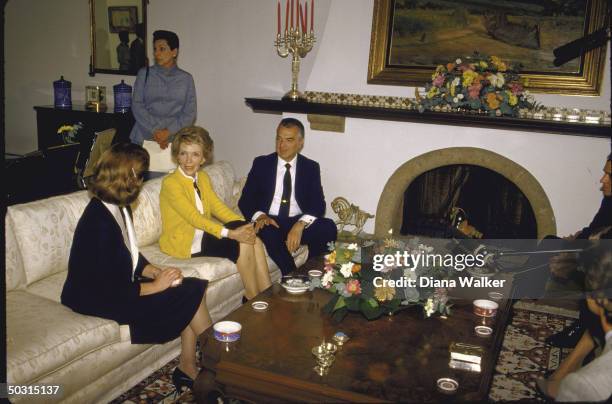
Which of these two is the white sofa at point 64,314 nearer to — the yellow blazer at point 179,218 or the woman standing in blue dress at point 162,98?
the yellow blazer at point 179,218

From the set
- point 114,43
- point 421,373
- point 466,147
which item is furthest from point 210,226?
point 114,43

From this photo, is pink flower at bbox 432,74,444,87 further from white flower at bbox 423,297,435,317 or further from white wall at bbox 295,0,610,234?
white flower at bbox 423,297,435,317

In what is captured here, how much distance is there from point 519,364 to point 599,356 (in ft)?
4.13

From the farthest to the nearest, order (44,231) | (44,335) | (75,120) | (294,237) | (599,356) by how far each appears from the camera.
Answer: (75,120)
(294,237)
(44,231)
(44,335)
(599,356)

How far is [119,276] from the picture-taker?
263cm

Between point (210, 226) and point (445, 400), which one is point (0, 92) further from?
point (210, 226)

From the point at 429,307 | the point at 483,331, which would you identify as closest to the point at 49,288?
the point at 429,307

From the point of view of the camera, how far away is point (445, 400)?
204 centimetres

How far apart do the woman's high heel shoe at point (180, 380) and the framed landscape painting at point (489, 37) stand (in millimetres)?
3007

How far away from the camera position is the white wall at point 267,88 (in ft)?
14.5

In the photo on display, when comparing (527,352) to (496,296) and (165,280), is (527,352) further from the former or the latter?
(165,280)

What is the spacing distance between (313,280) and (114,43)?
421cm

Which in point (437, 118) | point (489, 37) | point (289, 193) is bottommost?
point (289, 193)

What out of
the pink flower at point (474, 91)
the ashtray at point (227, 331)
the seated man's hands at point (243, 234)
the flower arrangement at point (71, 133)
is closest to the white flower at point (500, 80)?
the pink flower at point (474, 91)
